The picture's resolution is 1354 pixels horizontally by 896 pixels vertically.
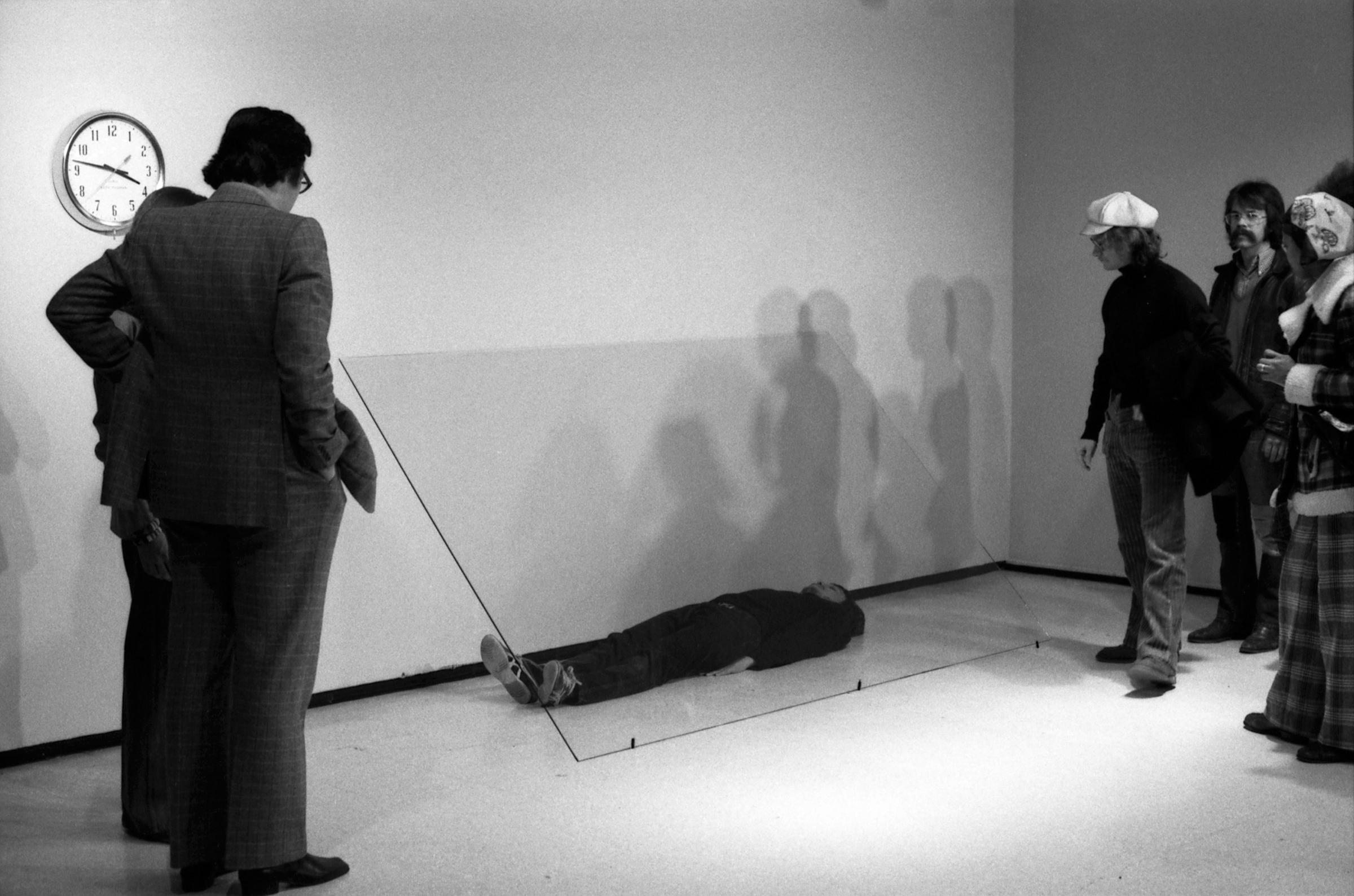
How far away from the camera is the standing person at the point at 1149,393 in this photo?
148 inches

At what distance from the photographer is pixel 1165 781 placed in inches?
121

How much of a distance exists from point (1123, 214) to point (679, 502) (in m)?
1.52

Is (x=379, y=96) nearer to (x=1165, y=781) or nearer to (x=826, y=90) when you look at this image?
(x=826, y=90)

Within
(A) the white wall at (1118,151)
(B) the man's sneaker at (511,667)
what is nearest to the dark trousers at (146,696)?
(B) the man's sneaker at (511,667)

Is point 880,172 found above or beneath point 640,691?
above

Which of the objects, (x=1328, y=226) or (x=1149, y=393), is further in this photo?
(x=1149, y=393)

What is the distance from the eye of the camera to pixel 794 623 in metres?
3.72

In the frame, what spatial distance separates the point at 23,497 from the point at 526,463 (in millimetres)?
1245

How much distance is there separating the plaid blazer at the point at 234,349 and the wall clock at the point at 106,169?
1069mm

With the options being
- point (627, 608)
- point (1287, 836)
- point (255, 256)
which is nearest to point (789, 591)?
point (627, 608)

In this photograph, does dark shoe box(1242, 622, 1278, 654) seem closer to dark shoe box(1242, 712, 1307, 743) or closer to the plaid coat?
dark shoe box(1242, 712, 1307, 743)

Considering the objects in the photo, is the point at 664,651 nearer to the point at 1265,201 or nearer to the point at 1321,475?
the point at 1321,475

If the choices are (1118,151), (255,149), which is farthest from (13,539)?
(1118,151)

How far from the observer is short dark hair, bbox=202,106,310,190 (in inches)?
92.3
